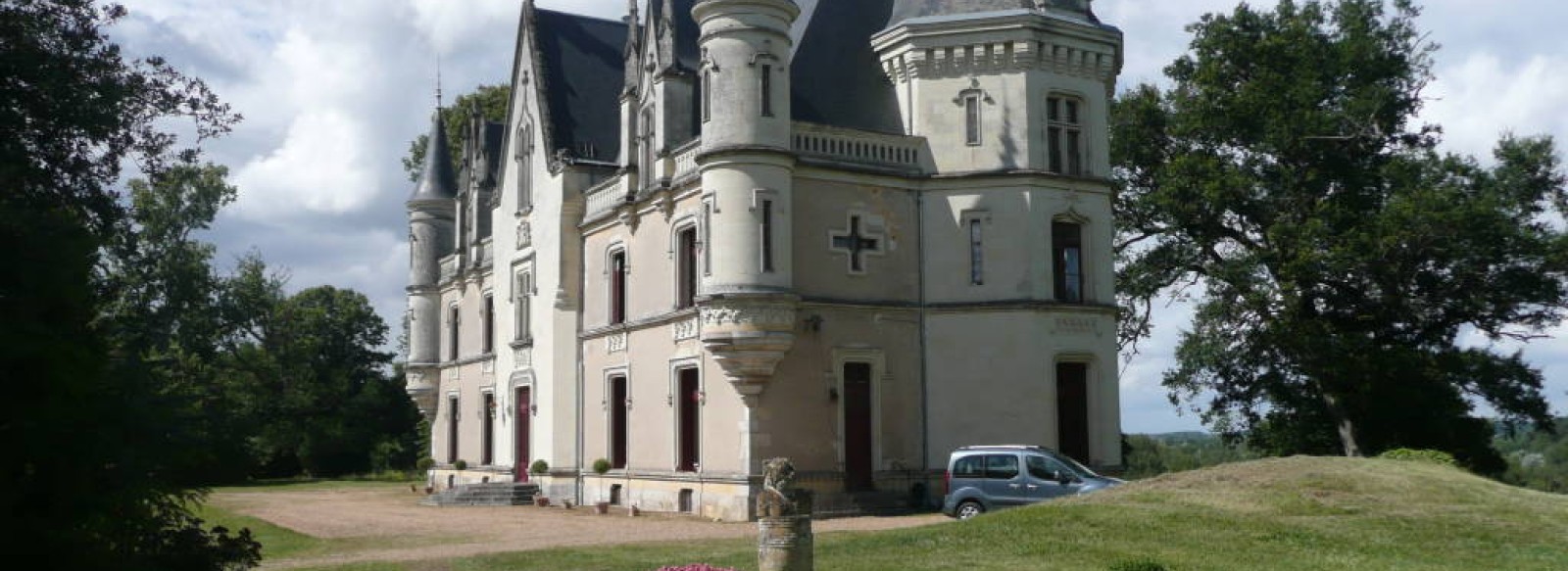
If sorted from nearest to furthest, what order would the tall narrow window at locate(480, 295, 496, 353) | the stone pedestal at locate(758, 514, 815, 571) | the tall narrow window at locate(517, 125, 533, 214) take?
the stone pedestal at locate(758, 514, 815, 571), the tall narrow window at locate(517, 125, 533, 214), the tall narrow window at locate(480, 295, 496, 353)

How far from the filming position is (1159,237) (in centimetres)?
3812

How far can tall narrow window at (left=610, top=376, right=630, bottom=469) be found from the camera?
3234 centimetres

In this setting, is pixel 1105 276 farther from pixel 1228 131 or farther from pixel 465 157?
pixel 465 157

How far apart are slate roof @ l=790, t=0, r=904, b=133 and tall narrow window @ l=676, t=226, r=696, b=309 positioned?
3539 millimetres

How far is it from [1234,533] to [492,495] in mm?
21490

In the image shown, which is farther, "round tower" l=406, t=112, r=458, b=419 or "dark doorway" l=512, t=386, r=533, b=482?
"round tower" l=406, t=112, r=458, b=419

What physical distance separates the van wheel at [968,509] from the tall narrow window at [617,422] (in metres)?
10.6

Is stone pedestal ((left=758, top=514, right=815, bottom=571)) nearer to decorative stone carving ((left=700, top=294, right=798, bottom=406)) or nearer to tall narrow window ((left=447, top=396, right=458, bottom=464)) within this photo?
decorative stone carving ((left=700, top=294, right=798, bottom=406))

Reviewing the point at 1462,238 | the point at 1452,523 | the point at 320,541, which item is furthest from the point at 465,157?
the point at 1452,523

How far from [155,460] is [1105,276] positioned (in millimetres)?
22787

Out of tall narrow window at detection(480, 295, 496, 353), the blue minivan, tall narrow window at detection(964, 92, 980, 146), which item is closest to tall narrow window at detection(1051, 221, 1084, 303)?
tall narrow window at detection(964, 92, 980, 146)

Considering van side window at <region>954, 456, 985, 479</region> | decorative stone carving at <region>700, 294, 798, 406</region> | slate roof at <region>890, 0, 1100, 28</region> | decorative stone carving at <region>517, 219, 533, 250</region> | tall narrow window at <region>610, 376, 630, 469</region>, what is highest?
slate roof at <region>890, 0, 1100, 28</region>

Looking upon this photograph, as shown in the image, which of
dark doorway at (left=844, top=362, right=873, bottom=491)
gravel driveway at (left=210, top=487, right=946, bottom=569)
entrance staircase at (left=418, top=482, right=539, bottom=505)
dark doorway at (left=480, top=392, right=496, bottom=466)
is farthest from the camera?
dark doorway at (left=480, top=392, right=496, bottom=466)

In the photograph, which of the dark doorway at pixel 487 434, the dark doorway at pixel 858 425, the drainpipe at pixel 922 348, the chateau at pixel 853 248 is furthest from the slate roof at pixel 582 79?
the dark doorway at pixel 858 425
